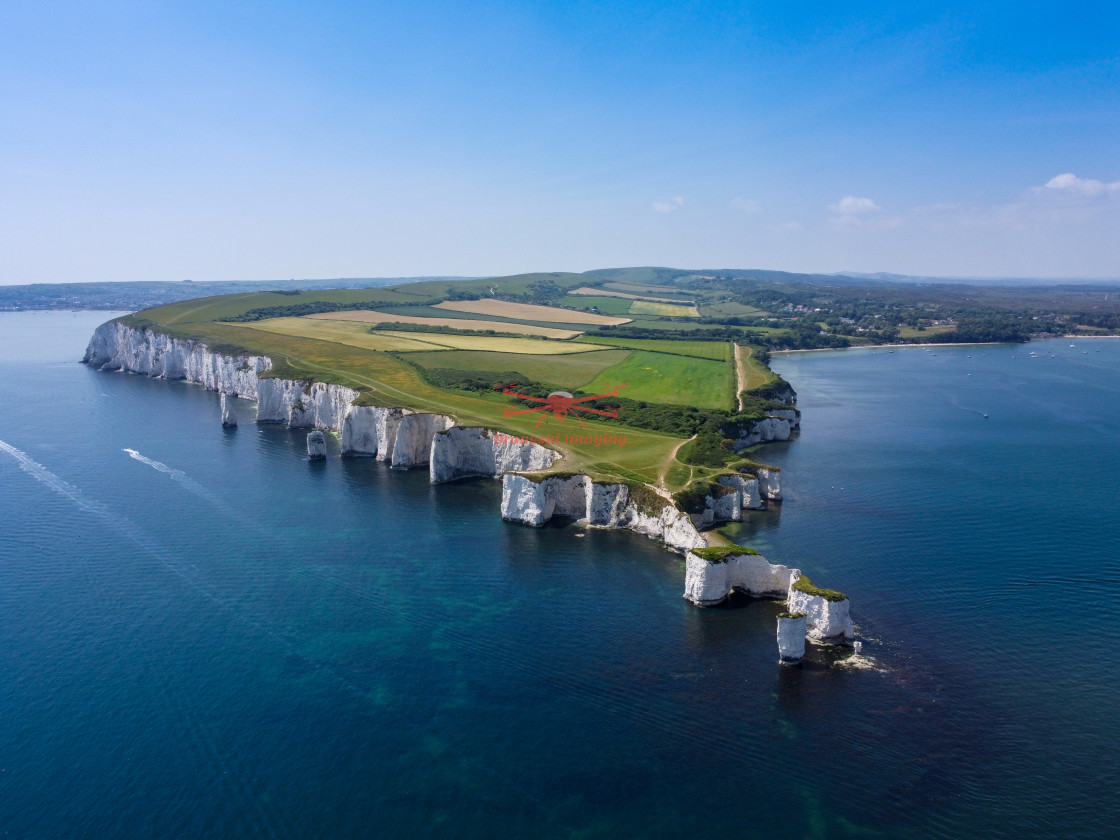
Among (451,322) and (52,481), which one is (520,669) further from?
(451,322)

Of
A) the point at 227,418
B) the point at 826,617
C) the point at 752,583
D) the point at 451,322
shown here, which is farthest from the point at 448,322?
the point at 826,617

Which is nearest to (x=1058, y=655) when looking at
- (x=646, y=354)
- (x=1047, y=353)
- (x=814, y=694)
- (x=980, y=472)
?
(x=814, y=694)

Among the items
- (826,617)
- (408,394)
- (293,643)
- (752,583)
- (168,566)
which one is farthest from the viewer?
(408,394)

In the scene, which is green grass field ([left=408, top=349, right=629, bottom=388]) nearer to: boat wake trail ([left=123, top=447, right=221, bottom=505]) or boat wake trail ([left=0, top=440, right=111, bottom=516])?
boat wake trail ([left=123, top=447, right=221, bottom=505])

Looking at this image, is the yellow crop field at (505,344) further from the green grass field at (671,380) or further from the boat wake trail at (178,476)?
the boat wake trail at (178,476)

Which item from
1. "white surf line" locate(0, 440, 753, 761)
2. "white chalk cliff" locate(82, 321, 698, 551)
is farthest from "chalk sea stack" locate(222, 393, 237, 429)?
"white surf line" locate(0, 440, 753, 761)

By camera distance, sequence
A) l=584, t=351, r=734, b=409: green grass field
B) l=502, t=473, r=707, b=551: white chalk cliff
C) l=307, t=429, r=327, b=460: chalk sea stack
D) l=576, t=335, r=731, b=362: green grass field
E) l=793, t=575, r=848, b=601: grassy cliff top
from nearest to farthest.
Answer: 1. l=793, t=575, r=848, b=601: grassy cliff top
2. l=502, t=473, r=707, b=551: white chalk cliff
3. l=307, t=429, r=327, b=460: chalk sea stack
4. l=584, t=351, r=734, b=409: green grass field
5. l=576, t=335, r=731, b=362: green grass field

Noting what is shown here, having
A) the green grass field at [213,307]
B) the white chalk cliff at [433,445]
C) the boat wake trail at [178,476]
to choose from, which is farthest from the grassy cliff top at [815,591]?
the green grass field at [213,307]
